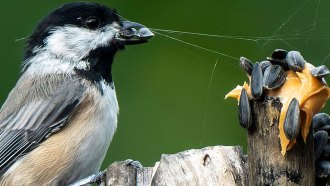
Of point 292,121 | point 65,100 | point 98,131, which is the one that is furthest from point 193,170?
point 65,100

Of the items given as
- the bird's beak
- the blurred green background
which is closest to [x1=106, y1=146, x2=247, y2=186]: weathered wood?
the bird's beak

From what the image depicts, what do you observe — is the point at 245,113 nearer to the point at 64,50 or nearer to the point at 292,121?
the point at 292,121

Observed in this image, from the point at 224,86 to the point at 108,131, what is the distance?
91 cm

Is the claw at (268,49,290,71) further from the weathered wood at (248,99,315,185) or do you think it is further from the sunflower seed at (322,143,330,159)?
the sunflower seed at (322,143,330,159)

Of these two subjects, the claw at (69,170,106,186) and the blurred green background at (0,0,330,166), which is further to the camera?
the blurred green background at (0,0,330,166)

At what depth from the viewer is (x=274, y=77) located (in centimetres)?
194

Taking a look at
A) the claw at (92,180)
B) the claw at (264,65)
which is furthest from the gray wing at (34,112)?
the claw at (264,65)

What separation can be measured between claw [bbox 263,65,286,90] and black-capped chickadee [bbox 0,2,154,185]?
1115 mm

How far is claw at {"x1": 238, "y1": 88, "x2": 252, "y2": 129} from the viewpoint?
1.90 meters

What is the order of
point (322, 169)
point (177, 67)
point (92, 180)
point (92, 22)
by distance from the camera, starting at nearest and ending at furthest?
point (322, 169)
point (92, 180)
point (92, 22)
point (177, 67)

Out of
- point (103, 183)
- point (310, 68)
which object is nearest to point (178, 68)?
point (103, 183)

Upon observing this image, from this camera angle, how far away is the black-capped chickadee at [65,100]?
2842 mm

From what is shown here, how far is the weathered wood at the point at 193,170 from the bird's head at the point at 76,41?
3.18 feet

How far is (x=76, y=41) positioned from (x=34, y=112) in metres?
0.39
